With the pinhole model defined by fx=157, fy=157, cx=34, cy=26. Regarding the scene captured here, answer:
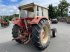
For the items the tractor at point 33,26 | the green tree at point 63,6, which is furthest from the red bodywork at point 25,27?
the green tree at point 63,6

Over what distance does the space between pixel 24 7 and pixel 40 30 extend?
1.73m

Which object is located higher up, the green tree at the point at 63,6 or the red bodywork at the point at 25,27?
the green tree at the point at 63,6

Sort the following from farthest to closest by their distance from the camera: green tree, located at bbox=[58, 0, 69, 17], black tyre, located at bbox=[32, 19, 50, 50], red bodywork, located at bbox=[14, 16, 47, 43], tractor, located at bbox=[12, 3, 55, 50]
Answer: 1. green tree, located at bbox=[58, 0, 69, 17]
2. red bodywork, located at bbox=[14, 16, 47, 43]
3. tractor, located at bbox=[12, 3, 55, 50]
4. black tyre, located at bbox=[32, 19, 50, 50]

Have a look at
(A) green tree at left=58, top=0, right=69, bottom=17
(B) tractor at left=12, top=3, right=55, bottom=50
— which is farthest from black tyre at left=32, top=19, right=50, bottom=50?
(A) green tree at left=58, top=0, right=69, bottom=17

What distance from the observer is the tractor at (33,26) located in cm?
657

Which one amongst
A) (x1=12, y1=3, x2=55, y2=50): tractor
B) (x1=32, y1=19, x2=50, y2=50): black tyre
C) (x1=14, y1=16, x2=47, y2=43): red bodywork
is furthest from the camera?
(x1=14, y1=16, x2=47, y2=43): red bodywork

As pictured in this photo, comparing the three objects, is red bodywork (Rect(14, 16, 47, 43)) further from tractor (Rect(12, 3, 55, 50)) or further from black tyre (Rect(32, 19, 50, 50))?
black tyre (Rect(32, 19, 50, 50))

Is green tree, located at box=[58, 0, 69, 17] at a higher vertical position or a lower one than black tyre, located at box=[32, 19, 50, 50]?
higher

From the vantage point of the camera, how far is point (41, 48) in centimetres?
671

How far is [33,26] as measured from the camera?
6703 millimetres

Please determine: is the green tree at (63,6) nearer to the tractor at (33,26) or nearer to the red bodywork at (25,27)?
the tractor at (33,26)

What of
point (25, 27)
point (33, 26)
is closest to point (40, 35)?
point (33, 26)

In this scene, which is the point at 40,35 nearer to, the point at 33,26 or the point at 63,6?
the point at 33,26

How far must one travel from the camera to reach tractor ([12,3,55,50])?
6.57 meters
